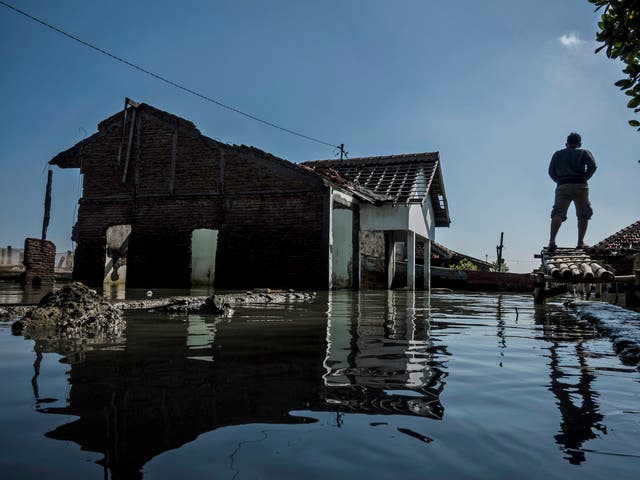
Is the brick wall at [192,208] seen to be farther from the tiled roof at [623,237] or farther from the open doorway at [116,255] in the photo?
the tiled roof at [623,237]

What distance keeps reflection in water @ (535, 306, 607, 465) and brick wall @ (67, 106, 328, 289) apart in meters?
11.0

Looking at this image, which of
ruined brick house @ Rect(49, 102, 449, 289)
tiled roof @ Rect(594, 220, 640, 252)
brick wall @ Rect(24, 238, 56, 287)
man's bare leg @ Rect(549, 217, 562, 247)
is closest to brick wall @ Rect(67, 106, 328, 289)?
ruined brick house @ Rect(49, 102, 449, 289)

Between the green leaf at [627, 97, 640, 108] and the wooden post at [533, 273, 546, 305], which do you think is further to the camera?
the wooden post at [533, 273, 546, 305]

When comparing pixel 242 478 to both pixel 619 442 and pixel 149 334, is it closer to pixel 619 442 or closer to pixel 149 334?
pixel 619 442

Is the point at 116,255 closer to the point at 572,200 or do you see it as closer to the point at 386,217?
the point at 386,217

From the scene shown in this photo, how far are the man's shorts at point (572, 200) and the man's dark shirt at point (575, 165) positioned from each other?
0.12 m

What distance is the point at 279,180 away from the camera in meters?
15.3

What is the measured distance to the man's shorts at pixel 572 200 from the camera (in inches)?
378

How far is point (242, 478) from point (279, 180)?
14.4 metres

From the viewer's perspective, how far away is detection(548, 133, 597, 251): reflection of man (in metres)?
9.54

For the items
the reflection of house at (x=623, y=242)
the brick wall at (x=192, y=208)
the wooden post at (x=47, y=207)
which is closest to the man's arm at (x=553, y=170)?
the brick wall at (x=192, y=208)

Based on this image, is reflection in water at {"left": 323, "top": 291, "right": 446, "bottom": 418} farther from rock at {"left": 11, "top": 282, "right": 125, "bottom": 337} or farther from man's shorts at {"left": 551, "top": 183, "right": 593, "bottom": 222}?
man's shorts at {"left": 551, "top": 183, "right": 593, "bottom": 222}

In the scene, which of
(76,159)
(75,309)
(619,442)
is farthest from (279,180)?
(619,442)

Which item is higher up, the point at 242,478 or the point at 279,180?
the point at 279,180
